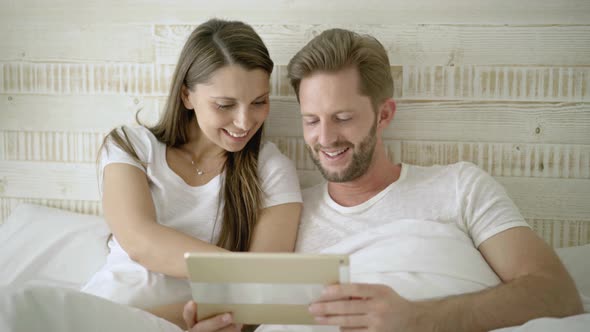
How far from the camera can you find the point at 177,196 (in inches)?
63.1

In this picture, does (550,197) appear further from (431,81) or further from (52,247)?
(52,247)

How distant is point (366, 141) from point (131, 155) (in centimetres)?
68

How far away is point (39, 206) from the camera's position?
77.0 inches

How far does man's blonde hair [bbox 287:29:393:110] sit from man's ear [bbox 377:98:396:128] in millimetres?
24

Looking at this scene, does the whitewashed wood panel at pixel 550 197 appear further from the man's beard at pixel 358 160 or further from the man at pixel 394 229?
the man's beard at pixel 358 160

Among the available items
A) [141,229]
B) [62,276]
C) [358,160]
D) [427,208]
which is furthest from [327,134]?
[62,276]

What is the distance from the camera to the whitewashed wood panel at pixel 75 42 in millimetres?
1887

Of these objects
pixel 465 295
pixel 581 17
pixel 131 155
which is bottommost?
pixel 465 295

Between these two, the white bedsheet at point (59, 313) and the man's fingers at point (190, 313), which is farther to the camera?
the man's fingers at point (190, 313)

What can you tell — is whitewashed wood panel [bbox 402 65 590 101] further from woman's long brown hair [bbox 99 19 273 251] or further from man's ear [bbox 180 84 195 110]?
man's ear [bbox 180 84 195 110]

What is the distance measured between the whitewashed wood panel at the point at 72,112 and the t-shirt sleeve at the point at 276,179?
488mm

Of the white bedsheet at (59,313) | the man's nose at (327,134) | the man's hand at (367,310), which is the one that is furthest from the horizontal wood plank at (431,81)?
the white bedsheet at (59,313)

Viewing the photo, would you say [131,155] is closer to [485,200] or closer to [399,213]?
[399,213]

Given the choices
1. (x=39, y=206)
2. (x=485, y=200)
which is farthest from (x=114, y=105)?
(x=485, y=200)
